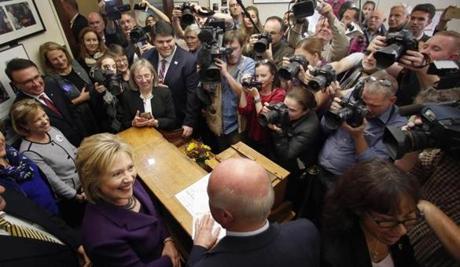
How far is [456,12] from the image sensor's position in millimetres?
3801

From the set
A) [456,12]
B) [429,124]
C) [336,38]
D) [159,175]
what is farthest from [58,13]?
[456,12]

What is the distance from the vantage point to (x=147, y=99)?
97.7 inches

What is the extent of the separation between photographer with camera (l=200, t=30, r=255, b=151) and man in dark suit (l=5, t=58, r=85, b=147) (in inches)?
50.5

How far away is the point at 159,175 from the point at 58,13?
2.58m

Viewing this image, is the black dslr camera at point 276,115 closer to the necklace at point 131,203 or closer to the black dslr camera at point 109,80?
the necklace at point 131,203

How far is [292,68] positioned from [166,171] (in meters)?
1.17

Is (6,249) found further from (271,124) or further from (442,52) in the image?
(442,52)

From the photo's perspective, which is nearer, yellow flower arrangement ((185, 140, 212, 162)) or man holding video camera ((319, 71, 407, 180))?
man holding video camera ((319, 71, 407, 180))

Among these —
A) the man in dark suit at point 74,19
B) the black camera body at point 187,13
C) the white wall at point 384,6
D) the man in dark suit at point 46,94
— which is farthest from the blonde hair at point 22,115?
the white wall at point 384,6

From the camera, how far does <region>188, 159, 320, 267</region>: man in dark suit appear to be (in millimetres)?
→ 970

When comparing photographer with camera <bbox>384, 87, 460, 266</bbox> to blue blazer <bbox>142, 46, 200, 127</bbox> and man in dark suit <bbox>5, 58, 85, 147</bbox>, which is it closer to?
blue blazer <bbox>142, 46, 200, 127</bbox>

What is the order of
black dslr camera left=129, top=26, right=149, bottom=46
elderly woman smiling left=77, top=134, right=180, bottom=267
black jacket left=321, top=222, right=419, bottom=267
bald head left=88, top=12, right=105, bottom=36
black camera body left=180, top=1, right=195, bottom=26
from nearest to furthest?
black jacket left=321, top=222, right=419, bottom=267
elderly woman smiling left=77, top=134, right=180, bottom=267
black camera body left=180, top=1, right=195, bottom=26
black dslr camera left=129, top=26, right=149, bottom=46
bald head left=88, top=12, right=105, bottom=36

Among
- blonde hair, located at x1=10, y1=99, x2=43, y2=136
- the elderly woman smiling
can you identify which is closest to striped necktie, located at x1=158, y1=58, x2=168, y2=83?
blonde hair, located at x1=10, y1=99, x2=43, y2=136

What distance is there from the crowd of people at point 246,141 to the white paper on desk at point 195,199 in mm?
113
